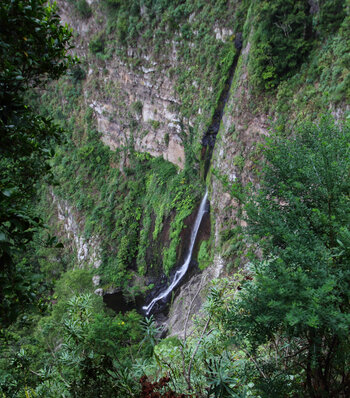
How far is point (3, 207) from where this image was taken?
2188 millimetres

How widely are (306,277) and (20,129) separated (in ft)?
9.63

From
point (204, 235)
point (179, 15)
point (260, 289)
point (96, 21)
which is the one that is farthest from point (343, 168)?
point (96, 21)

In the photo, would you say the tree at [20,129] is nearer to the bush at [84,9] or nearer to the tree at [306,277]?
the tree at [306,277]

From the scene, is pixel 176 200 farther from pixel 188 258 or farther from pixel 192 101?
pixel 192 101

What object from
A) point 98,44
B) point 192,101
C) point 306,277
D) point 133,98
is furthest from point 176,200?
point 98,44

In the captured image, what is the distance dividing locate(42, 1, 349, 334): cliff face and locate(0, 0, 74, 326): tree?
2857 mm

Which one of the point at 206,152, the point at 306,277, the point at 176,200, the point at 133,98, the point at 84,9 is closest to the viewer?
the point at 306,277

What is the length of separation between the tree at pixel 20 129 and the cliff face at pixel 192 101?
2.86m

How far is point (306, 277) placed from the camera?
2.83 metres

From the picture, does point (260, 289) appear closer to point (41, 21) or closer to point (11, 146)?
point (11, 146)

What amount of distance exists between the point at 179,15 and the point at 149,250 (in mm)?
11488

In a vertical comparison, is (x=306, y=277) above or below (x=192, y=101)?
below

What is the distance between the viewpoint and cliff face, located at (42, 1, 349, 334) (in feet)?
32.2

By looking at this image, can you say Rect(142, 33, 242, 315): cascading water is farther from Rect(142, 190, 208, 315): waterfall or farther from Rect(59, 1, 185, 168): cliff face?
Rect(59, 1, 185, 168): cliff face
